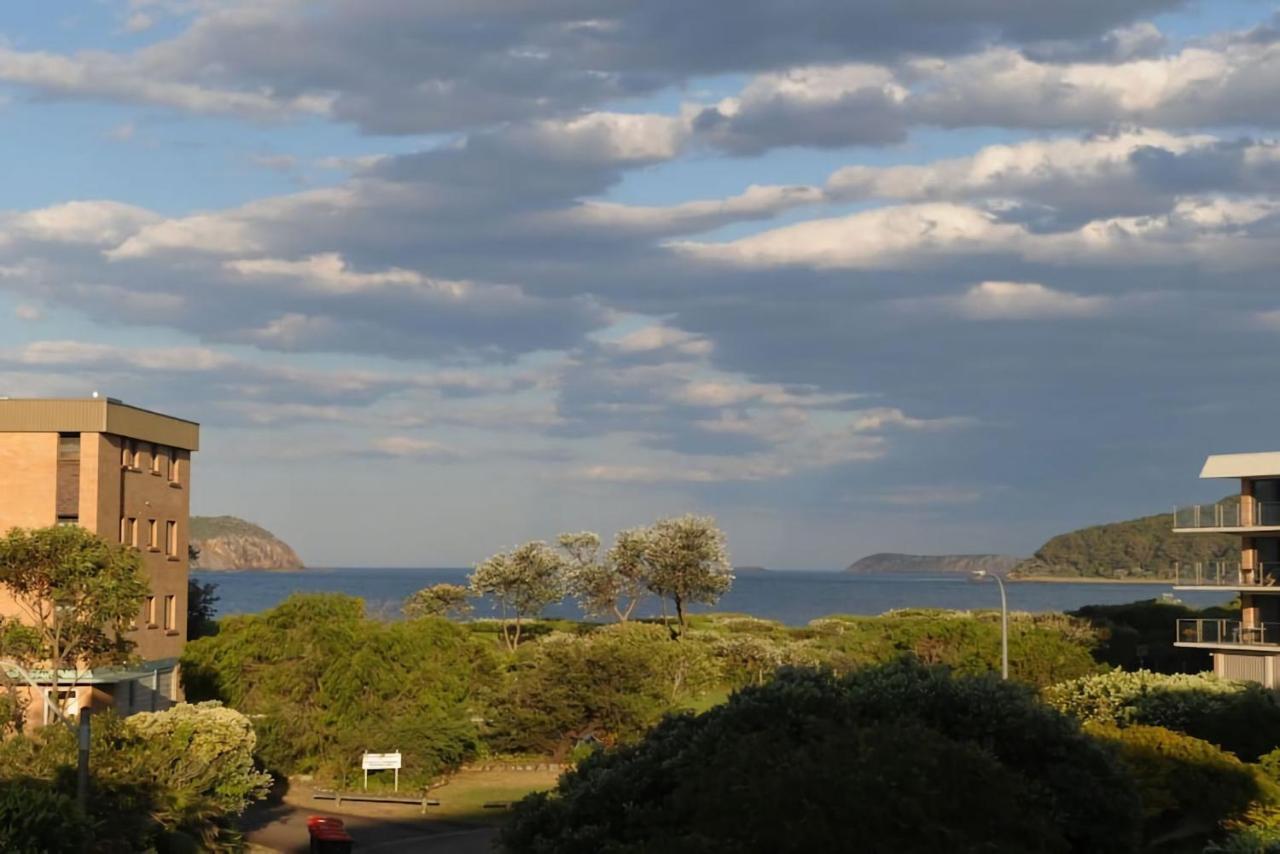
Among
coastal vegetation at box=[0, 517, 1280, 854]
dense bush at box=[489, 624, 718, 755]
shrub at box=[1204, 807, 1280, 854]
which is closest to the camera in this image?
coastal vegetation at box=[0, 517, 1280, 854]

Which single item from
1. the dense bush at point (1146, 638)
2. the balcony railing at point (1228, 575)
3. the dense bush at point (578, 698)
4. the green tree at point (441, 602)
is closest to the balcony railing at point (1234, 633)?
the balcony railing at point (1228, 575)

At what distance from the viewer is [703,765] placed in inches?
867

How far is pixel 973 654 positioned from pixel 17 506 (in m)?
52.5

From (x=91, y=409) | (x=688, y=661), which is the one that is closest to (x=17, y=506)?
(x=91, y=409)

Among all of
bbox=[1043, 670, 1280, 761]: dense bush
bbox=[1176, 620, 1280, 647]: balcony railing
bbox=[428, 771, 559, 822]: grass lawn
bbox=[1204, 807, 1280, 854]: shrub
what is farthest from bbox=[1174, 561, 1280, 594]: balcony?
bbox=[1204, 807, 1280, 854]: shrub

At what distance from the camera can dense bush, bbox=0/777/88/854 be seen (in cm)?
2403

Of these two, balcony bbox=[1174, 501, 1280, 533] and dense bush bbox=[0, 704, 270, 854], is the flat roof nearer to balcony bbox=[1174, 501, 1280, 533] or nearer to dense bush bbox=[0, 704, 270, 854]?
dense bush bbox=[0, 704, 270, 854]

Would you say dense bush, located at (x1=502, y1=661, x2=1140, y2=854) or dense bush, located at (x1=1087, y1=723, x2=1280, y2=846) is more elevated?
dense bush, located at (x1=502, y1=661, x2=1140, y2=854)

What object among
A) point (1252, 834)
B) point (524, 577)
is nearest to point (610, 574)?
point (524, 577)

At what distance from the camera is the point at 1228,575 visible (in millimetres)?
74062

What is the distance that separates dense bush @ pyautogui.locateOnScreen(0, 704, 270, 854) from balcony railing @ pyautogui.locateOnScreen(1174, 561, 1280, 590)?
46665 mm

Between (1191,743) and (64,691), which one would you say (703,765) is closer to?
(1191,743)

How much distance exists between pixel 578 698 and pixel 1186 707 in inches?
940

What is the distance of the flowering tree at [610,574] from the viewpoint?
101 m
